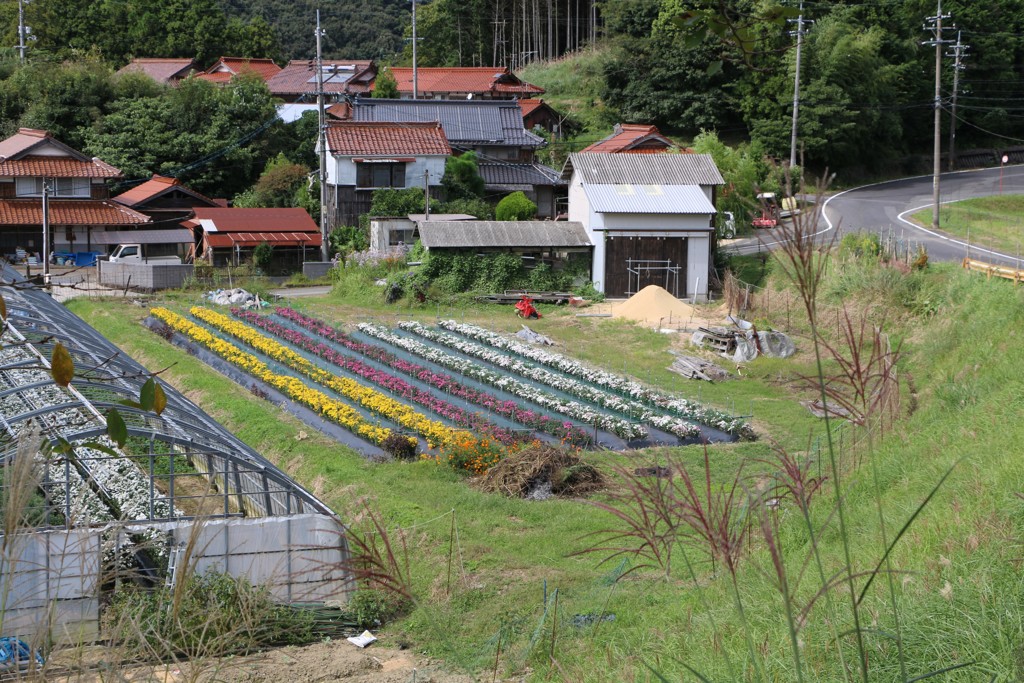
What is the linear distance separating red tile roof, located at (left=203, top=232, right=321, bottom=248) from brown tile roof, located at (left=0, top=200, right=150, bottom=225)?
3618 millimetres

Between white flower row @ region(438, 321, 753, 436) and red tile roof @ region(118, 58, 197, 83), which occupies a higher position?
red tile roof @ region(118, 58, 197, 83)

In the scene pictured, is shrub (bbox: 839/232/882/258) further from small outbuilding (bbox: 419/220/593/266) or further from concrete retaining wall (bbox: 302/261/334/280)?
concrete retaining wall (bbox: 302/261/334/280)

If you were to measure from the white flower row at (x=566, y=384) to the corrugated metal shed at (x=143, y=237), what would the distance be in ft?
43.4

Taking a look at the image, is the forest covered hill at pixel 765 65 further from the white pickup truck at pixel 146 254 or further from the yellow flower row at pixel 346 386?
the white pickup truck at pixel 146 254

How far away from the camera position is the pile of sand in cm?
2177

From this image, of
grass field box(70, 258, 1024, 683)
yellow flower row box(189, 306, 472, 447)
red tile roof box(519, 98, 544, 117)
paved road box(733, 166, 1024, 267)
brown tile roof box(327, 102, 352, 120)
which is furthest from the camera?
red tile roof box(519, 98, 544, 117)

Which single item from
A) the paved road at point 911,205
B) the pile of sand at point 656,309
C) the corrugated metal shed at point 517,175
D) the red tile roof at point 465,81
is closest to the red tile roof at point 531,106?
the red tile roof at point 465,81

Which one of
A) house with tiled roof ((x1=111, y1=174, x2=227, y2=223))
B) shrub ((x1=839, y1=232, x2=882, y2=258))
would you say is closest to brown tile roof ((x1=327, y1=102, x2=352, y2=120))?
house with tiled roof ((x1=111, y1=174, x2=227, y2=223))

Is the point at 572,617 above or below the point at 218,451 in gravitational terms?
below

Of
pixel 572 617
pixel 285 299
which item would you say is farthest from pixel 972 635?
pixel 285 299

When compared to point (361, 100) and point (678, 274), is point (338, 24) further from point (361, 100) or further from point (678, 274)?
point (678, 274)

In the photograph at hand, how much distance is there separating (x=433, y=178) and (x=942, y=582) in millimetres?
27863

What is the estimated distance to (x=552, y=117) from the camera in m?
43.8

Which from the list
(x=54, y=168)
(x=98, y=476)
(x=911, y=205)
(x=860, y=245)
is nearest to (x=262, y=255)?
(x=54, y=168)
